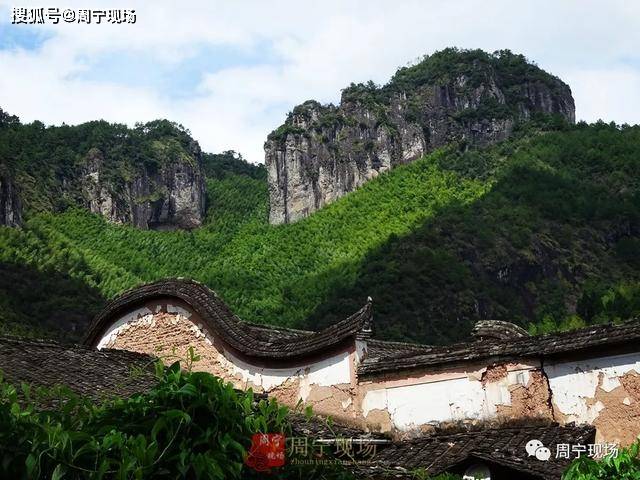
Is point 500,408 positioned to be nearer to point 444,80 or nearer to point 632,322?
point 632,322

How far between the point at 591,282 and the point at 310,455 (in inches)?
2528

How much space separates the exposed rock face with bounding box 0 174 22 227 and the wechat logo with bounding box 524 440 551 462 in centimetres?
6420

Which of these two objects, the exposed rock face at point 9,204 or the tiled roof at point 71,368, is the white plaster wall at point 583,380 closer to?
the tiled roof at point 71,368

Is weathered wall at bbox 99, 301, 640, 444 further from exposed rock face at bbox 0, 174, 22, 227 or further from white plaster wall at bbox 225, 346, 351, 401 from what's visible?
exposed rock face at bbox 0, 174, 22, 227

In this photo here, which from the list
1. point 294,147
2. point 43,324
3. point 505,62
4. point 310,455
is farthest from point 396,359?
point 505,62

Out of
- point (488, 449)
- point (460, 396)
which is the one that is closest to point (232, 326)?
point (460, 396)

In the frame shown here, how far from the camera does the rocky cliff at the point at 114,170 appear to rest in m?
95.1

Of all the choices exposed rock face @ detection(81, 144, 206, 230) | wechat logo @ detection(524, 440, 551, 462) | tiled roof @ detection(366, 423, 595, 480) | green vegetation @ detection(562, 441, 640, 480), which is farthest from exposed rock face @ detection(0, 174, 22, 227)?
green vegetation @ detection(562, 441, 640, 480)

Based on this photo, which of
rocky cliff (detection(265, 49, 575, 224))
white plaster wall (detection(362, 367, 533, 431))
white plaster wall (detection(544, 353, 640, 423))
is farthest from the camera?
rocky cliff (detection(265, 49, 575, 224))

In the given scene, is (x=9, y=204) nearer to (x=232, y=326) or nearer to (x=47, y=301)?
(x=47, y=301)

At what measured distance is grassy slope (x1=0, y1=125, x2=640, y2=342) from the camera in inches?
2324

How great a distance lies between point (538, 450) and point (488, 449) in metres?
0.53

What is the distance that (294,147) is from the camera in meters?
100

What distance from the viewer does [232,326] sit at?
1197cm
